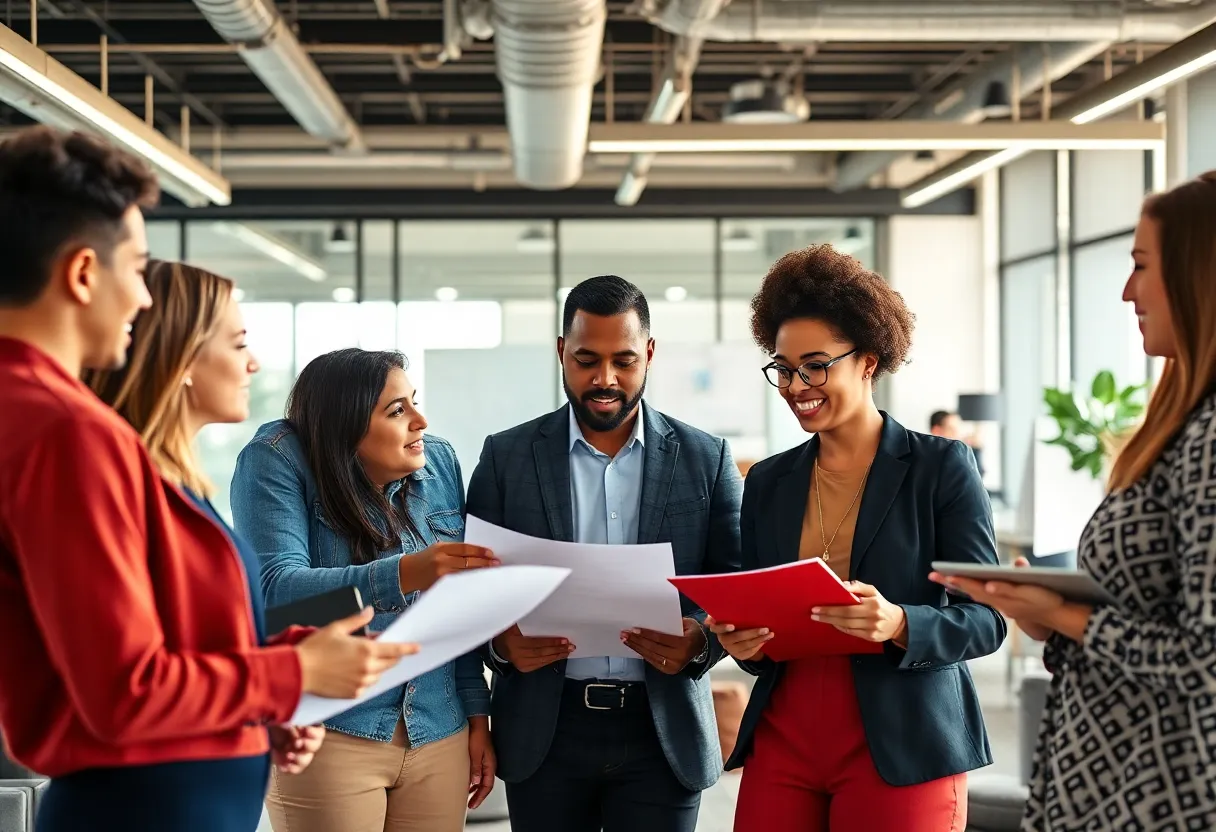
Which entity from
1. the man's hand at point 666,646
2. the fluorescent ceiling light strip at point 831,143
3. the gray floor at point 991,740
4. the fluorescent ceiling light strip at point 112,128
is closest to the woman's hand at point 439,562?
the man's hand at point 666,646

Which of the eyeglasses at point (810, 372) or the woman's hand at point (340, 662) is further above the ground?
the eyeglasses at point (810, 372)

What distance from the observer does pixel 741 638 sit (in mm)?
2092

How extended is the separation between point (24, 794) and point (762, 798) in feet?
6.53

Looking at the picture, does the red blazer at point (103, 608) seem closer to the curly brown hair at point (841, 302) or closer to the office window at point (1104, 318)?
the curly brown hair at point (841, 302)

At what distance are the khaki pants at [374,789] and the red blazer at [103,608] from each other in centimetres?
85

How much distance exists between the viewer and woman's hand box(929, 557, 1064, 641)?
5.57ft

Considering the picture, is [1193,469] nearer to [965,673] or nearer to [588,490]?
[965,673]

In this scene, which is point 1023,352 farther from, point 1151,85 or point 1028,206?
point 1151,85

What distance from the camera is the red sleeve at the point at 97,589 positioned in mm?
1284

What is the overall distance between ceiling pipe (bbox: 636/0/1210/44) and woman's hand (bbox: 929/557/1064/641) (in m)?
4.95

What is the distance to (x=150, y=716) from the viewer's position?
1309 mm

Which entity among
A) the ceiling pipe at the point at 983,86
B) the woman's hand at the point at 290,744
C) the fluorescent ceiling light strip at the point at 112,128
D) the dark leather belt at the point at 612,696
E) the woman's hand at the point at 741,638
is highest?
the ceiling pipe at the point at 983,86

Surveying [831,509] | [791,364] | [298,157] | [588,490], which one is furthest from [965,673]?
[298,157]

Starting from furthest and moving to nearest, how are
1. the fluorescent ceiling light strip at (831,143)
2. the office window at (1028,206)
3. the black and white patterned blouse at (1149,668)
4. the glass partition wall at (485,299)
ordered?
1. the glass partition wall at (485,299)
2. the office window at (1028,206)
3. the fluorescent ceiling light strip at (831,143)
4. the black and white patterned blouse at (1149,668)
